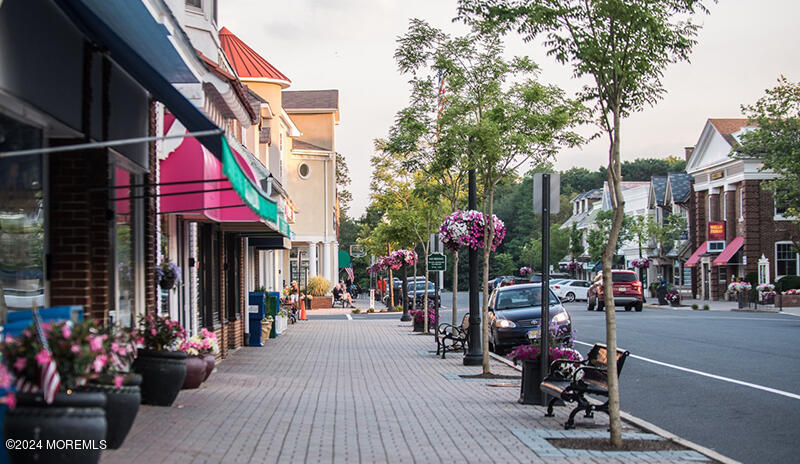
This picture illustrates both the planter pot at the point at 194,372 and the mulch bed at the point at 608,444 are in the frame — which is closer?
the mulch bed at the point at 608,444

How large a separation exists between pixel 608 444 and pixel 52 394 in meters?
5.54

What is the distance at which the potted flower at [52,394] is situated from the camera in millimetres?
5555

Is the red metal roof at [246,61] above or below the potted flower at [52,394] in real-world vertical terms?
above

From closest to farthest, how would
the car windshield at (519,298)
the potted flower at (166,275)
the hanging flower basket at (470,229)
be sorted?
the potted flower at (166,275), the hanging flower basket at (470,229), the car windshield at (519,298)

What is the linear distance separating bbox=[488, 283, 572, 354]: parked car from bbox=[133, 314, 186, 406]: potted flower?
10826mm

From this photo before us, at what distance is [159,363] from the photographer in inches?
386

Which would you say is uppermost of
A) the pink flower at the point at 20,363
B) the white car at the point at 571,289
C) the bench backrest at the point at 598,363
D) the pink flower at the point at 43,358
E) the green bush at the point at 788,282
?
the pink flower at the point at 43,358

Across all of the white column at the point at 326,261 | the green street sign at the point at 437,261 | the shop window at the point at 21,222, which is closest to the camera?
the shop window at the point at 21,222

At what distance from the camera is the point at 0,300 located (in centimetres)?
743

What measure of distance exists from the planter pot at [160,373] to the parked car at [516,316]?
10.9 metres

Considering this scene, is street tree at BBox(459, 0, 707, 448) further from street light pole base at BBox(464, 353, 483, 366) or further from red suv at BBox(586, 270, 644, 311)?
red suv at BBox(586, 270, 644, 311)

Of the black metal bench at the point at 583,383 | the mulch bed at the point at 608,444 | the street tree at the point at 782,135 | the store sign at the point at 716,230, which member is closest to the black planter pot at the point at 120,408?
the mulch bed at the point at 608,444

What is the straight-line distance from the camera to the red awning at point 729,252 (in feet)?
189

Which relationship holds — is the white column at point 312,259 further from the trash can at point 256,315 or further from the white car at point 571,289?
the trash can at point 256,315
